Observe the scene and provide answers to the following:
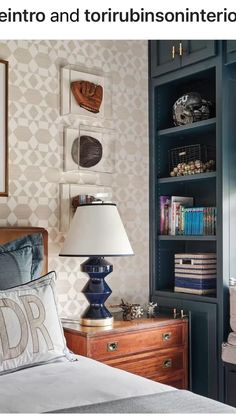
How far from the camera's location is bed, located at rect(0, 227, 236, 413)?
1.66 meters

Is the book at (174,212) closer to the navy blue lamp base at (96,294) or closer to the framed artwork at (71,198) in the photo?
the framed artwork at (71,198)

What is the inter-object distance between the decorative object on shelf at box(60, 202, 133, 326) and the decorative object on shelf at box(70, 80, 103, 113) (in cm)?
72

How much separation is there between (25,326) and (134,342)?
2.98ft

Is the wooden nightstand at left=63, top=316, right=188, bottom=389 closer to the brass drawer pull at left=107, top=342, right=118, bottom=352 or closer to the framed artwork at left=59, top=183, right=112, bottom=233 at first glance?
the brass drawer pull at left=107, top=342, right=118, bottom=352

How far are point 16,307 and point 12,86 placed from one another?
1.35 metres

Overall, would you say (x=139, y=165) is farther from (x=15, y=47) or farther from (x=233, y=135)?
(x=15, y=47)

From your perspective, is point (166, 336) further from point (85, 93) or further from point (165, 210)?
point (85, 93)

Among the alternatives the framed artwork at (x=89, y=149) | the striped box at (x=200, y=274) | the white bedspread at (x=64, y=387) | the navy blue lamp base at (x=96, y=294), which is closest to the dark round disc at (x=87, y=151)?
the framed artwork at (x=89, y=149)

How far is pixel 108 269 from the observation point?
2887mm

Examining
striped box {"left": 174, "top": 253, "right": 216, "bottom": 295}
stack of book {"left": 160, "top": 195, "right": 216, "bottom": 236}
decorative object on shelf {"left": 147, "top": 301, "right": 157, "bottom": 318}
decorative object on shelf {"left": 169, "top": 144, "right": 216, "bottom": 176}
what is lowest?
decorative object on shelf {"left": 147, "top": 301, "right": 157, "bottom": 318}

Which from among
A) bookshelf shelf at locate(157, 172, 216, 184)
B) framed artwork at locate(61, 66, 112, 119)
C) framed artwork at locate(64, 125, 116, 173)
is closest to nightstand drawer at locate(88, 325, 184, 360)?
bookshelf shelf at locate(157, 172, 216, 184)

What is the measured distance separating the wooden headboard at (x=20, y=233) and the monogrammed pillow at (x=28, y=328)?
50cm

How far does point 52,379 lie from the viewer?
195cm

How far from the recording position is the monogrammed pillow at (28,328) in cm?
208
